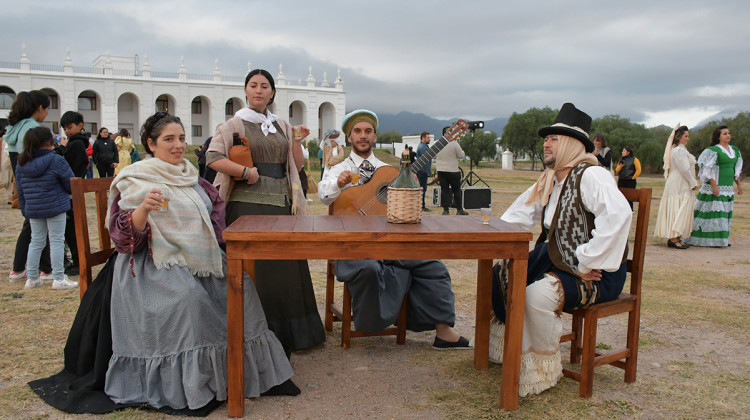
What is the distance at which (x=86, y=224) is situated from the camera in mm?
3381

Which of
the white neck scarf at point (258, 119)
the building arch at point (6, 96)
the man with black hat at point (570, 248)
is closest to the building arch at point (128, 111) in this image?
the building arch at point (6, 96)

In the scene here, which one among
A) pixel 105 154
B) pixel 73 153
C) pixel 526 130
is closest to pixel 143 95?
pixel 526 130

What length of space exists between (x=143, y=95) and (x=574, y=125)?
54553mm

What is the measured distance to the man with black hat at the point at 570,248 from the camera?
306 cm

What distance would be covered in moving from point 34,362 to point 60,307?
4.39 feet

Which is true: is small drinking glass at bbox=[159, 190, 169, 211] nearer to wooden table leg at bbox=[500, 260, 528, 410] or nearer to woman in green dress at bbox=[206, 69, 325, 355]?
woman in green dress at bbox=[206, 69, 325, 355]

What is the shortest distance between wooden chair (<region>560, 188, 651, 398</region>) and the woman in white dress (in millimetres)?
5790

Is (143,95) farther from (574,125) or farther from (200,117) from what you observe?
(574,125)

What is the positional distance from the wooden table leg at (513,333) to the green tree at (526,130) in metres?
51.2

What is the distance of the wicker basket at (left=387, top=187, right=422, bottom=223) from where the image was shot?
10.2 feet

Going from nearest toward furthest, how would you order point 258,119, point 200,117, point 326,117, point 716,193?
point 258,119, point 716,193, point 200,117, point 326,117

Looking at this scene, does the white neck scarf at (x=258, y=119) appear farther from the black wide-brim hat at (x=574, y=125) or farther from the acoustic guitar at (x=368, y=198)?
the black wide-brim hat at (x=574, y=125)

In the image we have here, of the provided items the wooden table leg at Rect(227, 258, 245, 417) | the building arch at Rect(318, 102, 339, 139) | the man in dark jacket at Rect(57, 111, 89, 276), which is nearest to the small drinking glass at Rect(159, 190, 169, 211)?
the wooden table leg at Rect(227, 258, 245, 417)

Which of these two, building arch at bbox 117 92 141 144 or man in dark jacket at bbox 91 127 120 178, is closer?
man in dark jacket at bbox 91 127 120 178
